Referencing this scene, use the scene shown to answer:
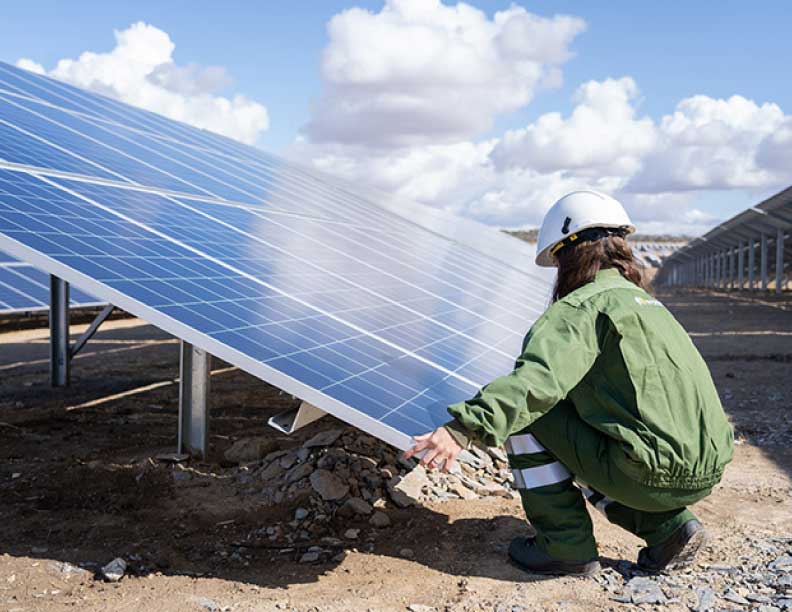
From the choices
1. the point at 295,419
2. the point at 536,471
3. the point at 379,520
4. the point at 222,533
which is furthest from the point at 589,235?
the point at 222,533

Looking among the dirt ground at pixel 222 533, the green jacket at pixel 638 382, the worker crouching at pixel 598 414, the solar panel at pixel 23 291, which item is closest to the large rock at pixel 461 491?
the dirt ground at pixel 222 533

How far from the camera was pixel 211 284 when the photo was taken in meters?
5.83

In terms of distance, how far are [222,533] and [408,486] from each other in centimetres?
167

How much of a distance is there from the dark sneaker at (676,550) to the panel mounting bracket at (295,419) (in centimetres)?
237

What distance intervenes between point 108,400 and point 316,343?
26.3 feet

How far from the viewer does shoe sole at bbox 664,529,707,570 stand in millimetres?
5219

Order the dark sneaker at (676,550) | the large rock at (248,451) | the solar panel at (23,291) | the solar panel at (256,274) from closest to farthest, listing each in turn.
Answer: the solar panel at (256,274) < the dark sneaker at (676,550) < the large rock at (248,451) < the solar panel at (23,291)

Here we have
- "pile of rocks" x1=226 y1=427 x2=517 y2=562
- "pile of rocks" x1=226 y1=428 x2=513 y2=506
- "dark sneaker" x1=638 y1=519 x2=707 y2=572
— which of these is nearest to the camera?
"dark sneaker" x1=638 y1=519 x2=707 y2=572

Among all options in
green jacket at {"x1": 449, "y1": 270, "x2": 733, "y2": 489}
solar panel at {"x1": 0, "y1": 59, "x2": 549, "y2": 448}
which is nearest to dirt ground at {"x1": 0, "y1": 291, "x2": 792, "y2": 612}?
green jacket at {"x1": 449, "y1": 270, "x2": 733, "y2": 489}

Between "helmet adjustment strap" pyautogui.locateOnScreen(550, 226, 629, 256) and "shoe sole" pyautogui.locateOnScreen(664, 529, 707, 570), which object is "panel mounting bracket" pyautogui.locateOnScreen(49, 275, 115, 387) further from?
"shoe sole" pyautogui.locateOnScreen(664, 529, 707, 570)

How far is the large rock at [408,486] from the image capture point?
6.78 metres

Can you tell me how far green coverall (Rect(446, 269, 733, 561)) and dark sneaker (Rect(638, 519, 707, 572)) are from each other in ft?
0.73

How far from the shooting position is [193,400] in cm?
745

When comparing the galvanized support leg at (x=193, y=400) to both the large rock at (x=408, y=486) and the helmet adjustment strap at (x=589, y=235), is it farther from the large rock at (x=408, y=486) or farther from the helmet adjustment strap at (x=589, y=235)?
the helmet adjustment strap at (x=589, y=235)
